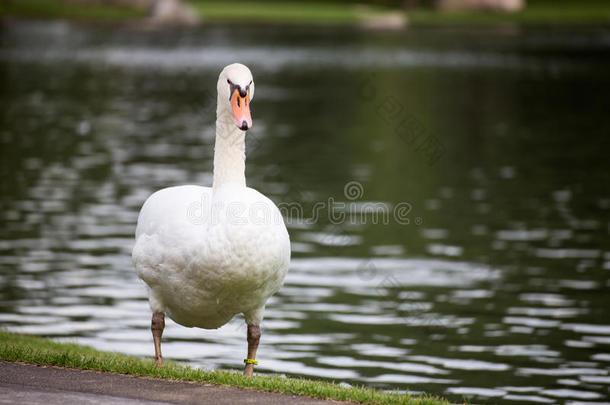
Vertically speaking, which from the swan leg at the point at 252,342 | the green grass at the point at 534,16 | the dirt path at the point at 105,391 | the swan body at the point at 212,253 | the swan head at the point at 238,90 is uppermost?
the green grass at the point at 534,16

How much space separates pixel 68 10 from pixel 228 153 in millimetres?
94260

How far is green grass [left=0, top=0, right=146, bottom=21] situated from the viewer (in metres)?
98.5

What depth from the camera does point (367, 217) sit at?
23.5m

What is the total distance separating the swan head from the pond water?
4.57 m

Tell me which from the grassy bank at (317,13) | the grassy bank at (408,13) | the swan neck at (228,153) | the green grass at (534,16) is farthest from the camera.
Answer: the green grass at (534,16)

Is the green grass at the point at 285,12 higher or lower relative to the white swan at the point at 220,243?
higher

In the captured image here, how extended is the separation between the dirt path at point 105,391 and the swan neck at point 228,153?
5.99ft

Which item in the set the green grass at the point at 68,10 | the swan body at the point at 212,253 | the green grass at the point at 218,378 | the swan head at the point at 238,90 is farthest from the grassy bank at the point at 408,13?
the green grass at the point at 218,378

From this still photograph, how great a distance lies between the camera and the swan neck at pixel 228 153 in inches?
386

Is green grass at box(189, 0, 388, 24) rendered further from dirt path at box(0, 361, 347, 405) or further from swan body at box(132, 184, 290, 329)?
dirt path at box(0, 361, 347, 405)

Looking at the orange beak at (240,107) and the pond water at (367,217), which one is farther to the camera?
the pond water at (367,217)

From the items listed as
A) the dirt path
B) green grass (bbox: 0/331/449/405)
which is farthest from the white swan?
the dirt path

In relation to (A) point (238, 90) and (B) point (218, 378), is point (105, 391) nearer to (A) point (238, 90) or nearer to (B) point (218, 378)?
(B) point (218, 378)

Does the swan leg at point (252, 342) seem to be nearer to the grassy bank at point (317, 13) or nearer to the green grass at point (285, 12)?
the green grass at point (285, 12)
